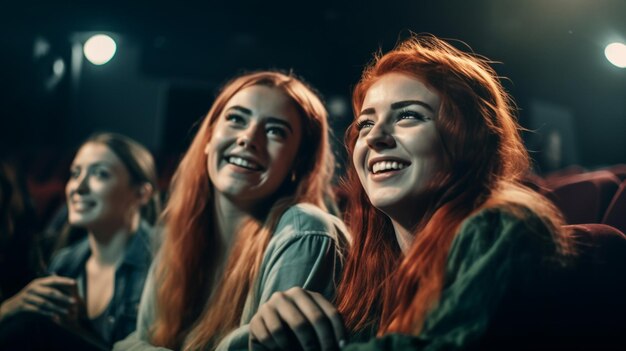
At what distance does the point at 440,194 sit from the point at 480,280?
0.19m

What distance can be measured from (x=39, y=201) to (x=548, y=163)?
1509 mm

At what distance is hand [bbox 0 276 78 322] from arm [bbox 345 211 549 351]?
2.95ft

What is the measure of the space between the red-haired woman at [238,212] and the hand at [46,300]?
215 millimetres

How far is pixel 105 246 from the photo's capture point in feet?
4.91

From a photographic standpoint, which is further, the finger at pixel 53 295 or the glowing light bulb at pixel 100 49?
the glowing light bulb at pixel 100 49

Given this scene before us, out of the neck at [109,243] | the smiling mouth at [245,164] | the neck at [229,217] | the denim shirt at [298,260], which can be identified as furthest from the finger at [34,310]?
the smiling mouth at [245,164]

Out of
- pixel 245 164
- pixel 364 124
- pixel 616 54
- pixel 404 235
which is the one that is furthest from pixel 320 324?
pixel 616 54

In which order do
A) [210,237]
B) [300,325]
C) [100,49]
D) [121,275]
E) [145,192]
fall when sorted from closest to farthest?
[300,325] → [210,237] → [121,275] → [145,192] → [100,49]

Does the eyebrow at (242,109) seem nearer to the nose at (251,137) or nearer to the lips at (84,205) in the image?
the nose at (251,137)

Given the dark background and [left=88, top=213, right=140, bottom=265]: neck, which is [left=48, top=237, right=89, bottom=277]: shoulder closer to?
[left=88, top=213, right=140, bottom=265]: neck

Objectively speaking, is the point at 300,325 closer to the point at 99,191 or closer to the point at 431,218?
the point at 431,218

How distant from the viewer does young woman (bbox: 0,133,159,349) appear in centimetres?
132

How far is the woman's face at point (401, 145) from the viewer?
0.80 meters

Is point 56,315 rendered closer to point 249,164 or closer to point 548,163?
point 249,164
